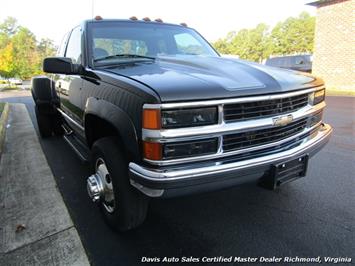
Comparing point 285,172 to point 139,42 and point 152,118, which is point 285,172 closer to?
point 152,118

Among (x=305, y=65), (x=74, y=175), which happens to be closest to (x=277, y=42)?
(x=305, y=65)

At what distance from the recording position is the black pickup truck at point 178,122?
1998 mm

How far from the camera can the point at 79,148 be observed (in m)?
3.63

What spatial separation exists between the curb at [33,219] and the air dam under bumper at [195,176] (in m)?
0.87

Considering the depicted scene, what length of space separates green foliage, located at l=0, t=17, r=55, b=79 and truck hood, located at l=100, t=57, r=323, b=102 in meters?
41.7

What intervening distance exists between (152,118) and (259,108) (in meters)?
0.83

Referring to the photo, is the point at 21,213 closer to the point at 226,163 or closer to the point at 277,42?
the point at 226,163

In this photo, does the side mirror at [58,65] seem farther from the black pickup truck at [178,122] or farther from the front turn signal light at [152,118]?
the front turn signal light at [152,118]

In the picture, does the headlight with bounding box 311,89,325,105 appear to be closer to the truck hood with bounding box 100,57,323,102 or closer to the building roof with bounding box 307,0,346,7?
the truck hood with bounding box 100,57,323,102

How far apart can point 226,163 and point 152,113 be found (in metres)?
0.63

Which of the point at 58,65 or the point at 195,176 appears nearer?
the point at 195,176

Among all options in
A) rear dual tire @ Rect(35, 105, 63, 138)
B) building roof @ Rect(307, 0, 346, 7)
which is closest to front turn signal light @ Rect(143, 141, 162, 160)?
rear dual tire @ Rect(35, 105, 63, 138)

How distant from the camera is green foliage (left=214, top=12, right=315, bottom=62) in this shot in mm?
51094

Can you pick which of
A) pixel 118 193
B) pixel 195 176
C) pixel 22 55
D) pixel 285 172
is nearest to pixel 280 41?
pixel 22 55
